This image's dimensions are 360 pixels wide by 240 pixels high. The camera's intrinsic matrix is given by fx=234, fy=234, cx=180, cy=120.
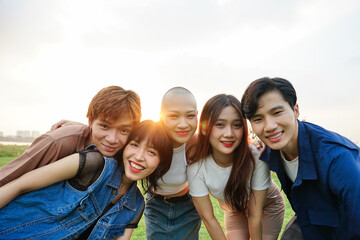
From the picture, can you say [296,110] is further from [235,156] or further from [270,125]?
[235,156]

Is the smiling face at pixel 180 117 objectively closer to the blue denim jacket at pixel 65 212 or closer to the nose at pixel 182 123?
the nose at pixel 182 123

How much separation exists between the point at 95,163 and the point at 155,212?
1834 millimetres

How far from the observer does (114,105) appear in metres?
2.76

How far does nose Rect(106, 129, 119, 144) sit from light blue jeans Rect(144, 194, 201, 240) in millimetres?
1513

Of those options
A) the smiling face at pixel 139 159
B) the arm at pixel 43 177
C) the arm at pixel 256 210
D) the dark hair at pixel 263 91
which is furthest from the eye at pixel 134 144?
the arm at pixel 256 210

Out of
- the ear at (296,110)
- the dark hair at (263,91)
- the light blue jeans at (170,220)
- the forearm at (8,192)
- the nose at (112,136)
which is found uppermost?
the dark hair at (263,91)

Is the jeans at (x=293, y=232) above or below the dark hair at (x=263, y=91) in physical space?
below

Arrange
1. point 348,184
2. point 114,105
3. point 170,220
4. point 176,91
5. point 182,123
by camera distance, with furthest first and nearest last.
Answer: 1. point 170,220
2. point 176,91
3. point 182,123
4. point 114,105
5. point 348,184

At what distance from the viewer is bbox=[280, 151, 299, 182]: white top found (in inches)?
109

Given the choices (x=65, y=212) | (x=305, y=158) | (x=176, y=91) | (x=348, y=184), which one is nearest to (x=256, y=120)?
(x=305, y=158)

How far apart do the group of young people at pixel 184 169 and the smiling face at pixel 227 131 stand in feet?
0.04

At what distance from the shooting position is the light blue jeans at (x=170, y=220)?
3.77 metres

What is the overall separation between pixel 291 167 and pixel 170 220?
2078 millimetres

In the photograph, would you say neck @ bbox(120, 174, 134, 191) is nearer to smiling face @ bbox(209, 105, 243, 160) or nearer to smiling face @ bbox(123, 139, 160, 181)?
smiling face @ bbox(123, 139, 160, 181)
